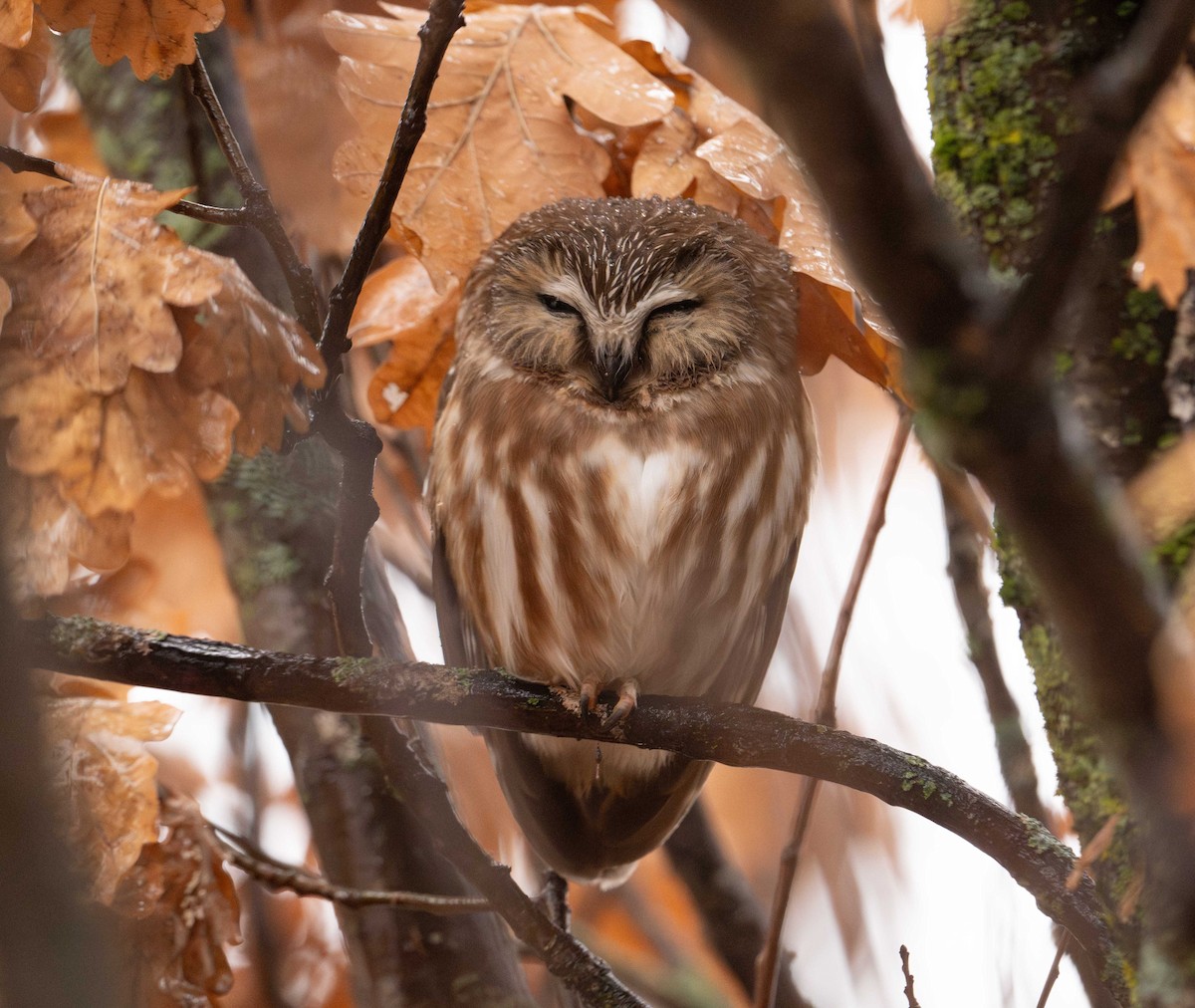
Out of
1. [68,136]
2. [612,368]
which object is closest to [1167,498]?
[612,368]

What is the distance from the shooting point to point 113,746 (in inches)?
90.8

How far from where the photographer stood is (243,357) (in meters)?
2.02

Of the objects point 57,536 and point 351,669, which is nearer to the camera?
point 351,669

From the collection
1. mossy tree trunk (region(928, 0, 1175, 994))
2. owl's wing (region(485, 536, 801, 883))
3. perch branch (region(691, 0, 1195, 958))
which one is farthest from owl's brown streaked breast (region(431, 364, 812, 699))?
perch branch (region(691, 0, 1195, 958))

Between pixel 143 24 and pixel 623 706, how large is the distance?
1312 mm

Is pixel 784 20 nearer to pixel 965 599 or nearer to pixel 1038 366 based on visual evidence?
pixel 1038 366

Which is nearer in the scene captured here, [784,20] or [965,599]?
[784,20]

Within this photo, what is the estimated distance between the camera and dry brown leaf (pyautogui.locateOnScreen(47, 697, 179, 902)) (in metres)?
2.23

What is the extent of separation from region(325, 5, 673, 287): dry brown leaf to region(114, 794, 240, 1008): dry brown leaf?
116cm

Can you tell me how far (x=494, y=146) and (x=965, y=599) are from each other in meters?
1.34

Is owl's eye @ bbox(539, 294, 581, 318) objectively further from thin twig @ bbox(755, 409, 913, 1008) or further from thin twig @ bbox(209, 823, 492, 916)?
thin twig @ bbox(209, 823, 492, 916)

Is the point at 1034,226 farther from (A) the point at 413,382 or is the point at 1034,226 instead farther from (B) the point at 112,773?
(B) the point at 112,773

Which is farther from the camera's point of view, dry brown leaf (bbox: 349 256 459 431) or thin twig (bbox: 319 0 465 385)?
dry brown leaf (bbox: 349 256 459 431)

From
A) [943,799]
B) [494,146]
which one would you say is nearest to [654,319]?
[494,146]
